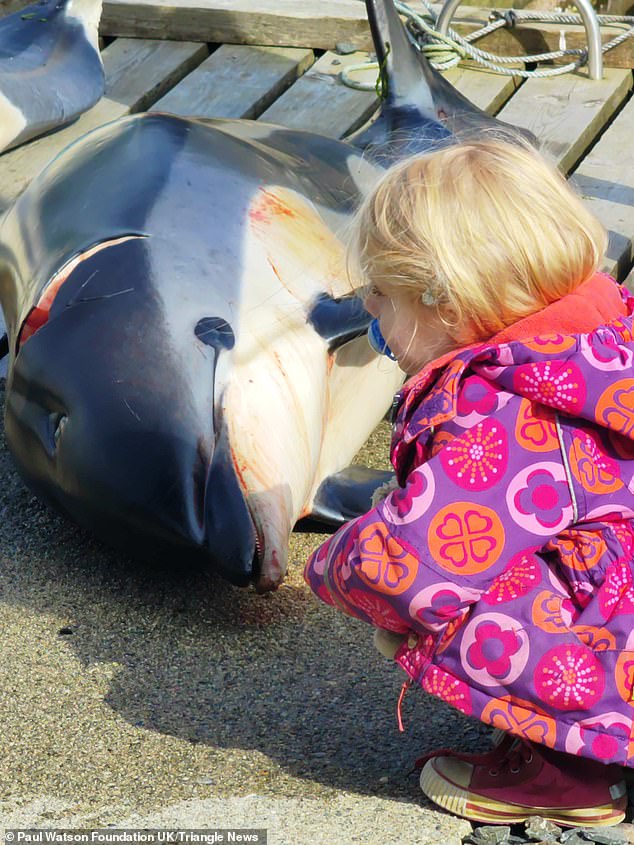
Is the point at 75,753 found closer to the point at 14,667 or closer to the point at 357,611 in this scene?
the point at 14,667

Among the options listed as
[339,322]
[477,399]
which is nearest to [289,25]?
[339,322]

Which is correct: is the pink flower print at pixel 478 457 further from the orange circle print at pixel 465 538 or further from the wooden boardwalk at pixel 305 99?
the wooden boardwalk at pixel 305 99

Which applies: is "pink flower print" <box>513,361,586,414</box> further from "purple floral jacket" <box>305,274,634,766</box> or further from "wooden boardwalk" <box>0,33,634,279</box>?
"wooden boardwalk" <box>0,33,634,279</box>

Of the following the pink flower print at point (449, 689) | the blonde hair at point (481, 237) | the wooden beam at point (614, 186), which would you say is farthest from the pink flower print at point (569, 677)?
the wooden beam at point (614, 186)

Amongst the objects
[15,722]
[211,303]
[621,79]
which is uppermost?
[211,303]

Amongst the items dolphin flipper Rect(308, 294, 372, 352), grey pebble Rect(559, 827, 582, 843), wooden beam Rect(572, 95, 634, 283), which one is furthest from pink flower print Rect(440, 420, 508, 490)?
wooden beam Rect(572, 95, 634, 283)

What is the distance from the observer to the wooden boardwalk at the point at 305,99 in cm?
480

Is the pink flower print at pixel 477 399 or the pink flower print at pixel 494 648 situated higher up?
→ the pink flower print at pixel 477 399

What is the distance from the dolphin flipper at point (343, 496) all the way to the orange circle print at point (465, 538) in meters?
1.14

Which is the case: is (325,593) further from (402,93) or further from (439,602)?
(402,93)

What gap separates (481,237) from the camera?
6.09 feet

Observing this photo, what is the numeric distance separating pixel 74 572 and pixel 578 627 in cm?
147

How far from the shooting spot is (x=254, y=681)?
258cm

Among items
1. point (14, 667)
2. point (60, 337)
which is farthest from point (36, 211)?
point (14, 667)
